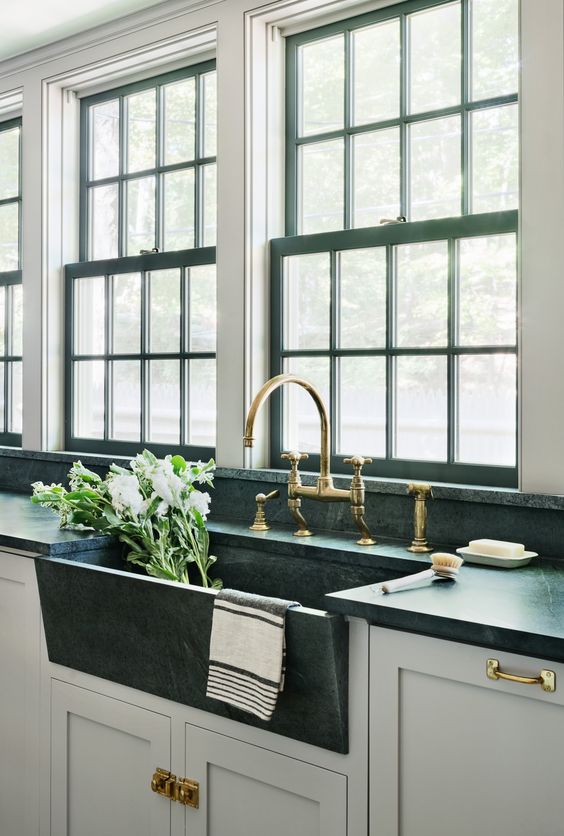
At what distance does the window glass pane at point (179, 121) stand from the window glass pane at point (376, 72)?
27.2 inches

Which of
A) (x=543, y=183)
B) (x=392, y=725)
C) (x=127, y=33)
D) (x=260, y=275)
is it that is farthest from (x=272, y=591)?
(x=127, y=33)

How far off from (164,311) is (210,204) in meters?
0.43

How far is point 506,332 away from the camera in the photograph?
2.32 m

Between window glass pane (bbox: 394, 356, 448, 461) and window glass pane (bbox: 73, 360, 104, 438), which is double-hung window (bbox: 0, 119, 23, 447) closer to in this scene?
window glass pane (bbox: 73, 360, 104, 438)

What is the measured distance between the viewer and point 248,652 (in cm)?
170

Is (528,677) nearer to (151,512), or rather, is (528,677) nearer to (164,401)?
(151,512)

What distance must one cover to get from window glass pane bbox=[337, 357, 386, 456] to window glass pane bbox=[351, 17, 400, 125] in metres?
0.77

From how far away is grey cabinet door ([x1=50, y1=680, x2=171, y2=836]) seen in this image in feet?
6.56

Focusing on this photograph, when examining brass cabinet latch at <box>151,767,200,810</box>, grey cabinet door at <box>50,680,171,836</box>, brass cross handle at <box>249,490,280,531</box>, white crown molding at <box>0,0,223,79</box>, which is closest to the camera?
brass cabinet latch at <box>151,767,200,810</box>

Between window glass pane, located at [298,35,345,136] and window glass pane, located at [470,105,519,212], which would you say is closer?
window glass pane, located at [470,105,519,212]

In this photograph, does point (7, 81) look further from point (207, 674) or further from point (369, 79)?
point (207, 674)

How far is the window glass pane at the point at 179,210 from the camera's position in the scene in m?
3.10

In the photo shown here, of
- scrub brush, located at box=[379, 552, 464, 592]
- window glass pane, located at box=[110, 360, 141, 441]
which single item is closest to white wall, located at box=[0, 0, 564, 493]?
window glass pane, located at box=[110, 360, 141, 441]

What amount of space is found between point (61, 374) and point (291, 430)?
1202 mm
